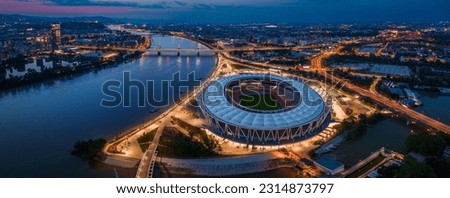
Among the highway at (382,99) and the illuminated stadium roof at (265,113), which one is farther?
the highway at (382,99)

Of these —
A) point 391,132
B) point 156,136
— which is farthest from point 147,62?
point 391,132

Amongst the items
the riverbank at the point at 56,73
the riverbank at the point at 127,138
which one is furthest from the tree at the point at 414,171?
the riverbank at the point at 56,73

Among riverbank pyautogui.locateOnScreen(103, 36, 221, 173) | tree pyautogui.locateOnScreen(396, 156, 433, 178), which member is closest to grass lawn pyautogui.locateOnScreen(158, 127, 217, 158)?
riverbank pyautogui.locateOnScreen(103, 36, 221, 173)

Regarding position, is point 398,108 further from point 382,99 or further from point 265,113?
point 265,113

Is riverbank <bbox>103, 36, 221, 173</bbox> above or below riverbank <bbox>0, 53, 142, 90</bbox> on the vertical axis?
below

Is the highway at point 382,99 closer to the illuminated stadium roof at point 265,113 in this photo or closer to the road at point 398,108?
the road at point 398,108

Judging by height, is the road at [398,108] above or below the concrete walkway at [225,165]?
above

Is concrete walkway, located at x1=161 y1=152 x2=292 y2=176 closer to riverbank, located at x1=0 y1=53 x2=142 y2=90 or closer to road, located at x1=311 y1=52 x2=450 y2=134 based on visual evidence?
road, located at x1=311 y1=52 x2=450 y2=134
